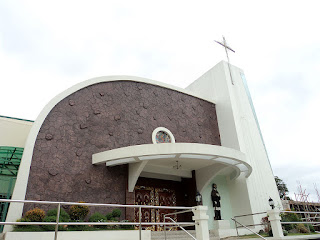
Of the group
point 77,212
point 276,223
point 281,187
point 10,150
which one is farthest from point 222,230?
point 281,187

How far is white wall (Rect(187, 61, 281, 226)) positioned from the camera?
12.8m

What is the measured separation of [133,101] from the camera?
12.4 metres

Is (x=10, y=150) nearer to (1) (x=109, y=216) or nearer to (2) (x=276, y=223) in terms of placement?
(1) (x=109, y=216)

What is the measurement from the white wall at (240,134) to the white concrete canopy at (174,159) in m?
1.18

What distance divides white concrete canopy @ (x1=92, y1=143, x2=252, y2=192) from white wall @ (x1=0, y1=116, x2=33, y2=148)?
527 cm

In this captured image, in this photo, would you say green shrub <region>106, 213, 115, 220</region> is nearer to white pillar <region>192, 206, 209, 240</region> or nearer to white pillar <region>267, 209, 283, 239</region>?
white pillar <region>192, 206, 209, 240</region>

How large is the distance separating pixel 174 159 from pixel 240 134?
17.2 feet

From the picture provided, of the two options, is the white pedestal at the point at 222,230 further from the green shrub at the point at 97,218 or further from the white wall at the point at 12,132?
the white wall at the point at 12,132

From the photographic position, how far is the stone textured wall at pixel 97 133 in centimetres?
920

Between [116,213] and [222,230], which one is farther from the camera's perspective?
[222,230]

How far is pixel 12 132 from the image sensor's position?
13094mm

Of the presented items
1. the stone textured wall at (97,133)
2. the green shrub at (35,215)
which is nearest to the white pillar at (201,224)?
the stone textured wall at (97,133)

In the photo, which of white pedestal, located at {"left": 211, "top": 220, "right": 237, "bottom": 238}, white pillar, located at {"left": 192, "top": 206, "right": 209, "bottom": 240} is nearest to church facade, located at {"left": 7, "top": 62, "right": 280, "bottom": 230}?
white pedestal, located at {"left": 211, "top": 220, "right": 237, "bottom": 238}

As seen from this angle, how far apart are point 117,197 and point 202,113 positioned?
6.89 meters
